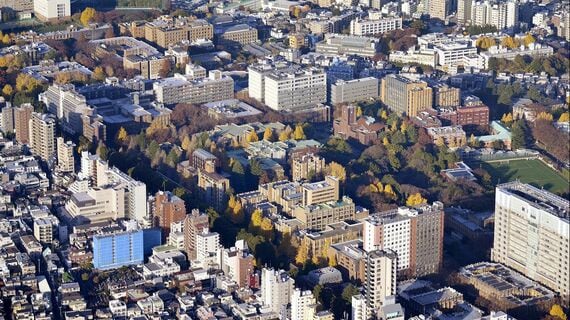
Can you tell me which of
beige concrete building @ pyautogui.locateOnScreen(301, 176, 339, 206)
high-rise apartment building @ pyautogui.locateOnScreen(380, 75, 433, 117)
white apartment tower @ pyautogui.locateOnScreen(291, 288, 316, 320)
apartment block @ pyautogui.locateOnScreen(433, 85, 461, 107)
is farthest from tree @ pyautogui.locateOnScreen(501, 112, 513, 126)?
white apartment tower @ pyautogui.locateOnScreen(291, 288, 316, 320)

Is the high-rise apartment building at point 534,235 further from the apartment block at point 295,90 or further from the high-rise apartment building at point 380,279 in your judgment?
the apartment block at point 295,90

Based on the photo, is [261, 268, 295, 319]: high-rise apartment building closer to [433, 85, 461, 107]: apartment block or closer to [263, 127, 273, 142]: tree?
[263, 127, 273, 142]: tree

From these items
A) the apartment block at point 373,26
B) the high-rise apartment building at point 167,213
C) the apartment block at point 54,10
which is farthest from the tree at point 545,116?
the apartment block at point 54,10

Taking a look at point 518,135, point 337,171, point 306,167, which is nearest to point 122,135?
point 306,167

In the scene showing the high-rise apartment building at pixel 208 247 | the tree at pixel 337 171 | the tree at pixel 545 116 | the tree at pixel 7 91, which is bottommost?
the high-rise apartment building at pixel 208 247

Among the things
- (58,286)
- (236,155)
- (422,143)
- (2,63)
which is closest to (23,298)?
(58,286)

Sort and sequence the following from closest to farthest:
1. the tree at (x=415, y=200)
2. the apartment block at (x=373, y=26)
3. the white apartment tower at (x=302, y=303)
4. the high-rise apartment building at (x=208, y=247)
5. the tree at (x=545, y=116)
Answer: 1. the white apartment tower at (x=302, y=303)
2. the high-rise apartment building at (x=208, y=247)
3. the tree at (x=415, y=200)
4. the tree at (x=545, y=116)
5. the apartment block at (x=373, y=26)

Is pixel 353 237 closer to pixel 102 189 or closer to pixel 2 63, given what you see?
pixel 102 189
